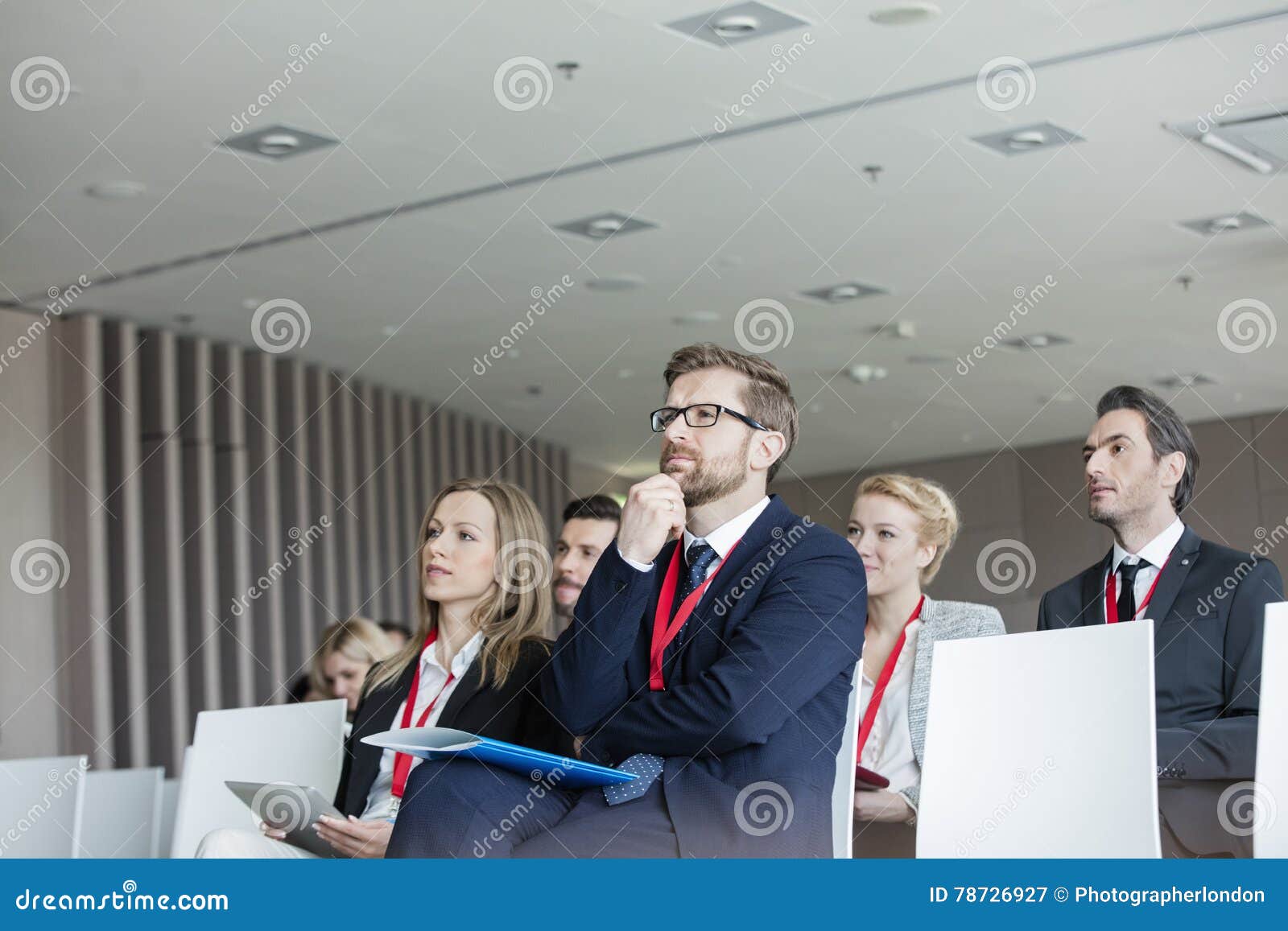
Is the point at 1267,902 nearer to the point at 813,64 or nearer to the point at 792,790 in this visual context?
the point at 792,790

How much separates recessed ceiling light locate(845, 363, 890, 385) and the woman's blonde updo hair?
5906 mm

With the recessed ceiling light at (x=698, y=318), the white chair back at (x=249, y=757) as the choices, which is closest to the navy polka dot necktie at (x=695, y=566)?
the white chair back at (x=249, y=757)

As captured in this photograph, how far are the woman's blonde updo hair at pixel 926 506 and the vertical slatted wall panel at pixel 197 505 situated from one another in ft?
17.2

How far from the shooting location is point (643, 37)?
4.58 m

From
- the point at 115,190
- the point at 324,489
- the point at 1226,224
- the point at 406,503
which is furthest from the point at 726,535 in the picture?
the point at 406,503

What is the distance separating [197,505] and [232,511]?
24 cm

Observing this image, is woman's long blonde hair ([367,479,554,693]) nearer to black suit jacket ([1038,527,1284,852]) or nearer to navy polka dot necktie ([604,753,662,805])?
navy polka dot necktie ([604,753,662,805])

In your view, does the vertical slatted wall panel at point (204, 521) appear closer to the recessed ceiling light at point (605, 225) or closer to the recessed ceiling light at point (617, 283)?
the recessed ceiling light at point (617, 283)

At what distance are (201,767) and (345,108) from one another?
2512 mm

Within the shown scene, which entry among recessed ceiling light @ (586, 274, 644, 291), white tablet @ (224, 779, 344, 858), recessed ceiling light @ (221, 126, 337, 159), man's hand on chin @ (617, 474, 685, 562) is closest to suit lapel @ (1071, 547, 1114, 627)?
man's hand on chin @ (617, 474, 685, 562)

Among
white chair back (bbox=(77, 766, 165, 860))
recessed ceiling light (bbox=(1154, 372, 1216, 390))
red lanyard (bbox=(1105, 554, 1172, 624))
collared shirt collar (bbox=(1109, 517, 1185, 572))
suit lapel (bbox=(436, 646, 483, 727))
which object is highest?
recessed ceiling light (bbox=(1154, 372, 1216, 390))

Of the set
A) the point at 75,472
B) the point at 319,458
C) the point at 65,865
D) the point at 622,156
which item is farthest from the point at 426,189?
the point at 65,865

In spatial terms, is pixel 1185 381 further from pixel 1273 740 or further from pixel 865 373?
pixel 1273 740

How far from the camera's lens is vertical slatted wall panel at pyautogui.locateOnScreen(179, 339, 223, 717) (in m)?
7.94
